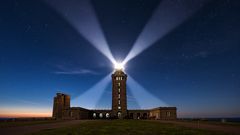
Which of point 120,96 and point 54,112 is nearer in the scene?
point 120,96

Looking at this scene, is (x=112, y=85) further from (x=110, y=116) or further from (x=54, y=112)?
(x=54, y=112)

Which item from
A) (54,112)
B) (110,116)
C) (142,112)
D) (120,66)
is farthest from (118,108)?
(54,112)

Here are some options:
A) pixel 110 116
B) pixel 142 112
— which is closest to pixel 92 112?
pixel 110 116

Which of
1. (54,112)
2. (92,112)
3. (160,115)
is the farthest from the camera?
(54,112)

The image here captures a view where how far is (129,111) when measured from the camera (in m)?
102

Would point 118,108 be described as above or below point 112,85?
below

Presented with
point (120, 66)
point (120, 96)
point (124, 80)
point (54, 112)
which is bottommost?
point (54, 112)

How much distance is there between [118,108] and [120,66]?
20.2 m

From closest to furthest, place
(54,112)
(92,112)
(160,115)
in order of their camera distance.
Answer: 1. (160,115)
2. (92,112)
3. (54,112)

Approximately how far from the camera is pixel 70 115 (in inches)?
3378

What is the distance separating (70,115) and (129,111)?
3014 cm

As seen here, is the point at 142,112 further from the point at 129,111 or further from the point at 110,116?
the point at 110,116

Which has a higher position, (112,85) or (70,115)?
(112,85)

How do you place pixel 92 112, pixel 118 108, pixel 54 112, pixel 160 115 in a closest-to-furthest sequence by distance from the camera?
1. pixel 160 115
2. pixel 118 108
3. pixel 92 112
4. pixel 54 112
